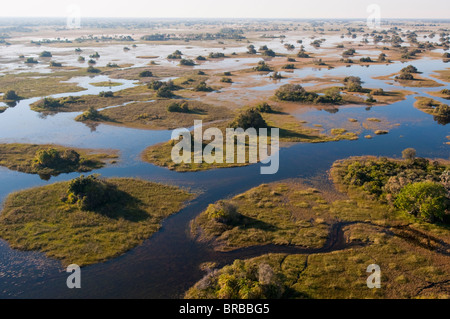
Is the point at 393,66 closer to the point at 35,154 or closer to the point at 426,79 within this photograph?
the point at 426,79

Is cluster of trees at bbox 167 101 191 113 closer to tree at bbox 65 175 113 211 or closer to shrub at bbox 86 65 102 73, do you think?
tree at bbox 65 175 113 211

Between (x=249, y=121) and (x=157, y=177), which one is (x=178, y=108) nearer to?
(x=249, y=121)

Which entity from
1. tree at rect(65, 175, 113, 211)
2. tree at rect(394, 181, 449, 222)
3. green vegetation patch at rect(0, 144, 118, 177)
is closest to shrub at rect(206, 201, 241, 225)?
tree at rect(65, 175, 113, 211)

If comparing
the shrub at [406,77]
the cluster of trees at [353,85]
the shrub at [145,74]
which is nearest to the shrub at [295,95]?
the cluster of trees at [353,85]

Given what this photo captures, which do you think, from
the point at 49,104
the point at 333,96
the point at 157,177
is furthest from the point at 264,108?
the point at 49,104

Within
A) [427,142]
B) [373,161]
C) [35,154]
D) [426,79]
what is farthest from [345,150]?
[426,79]
